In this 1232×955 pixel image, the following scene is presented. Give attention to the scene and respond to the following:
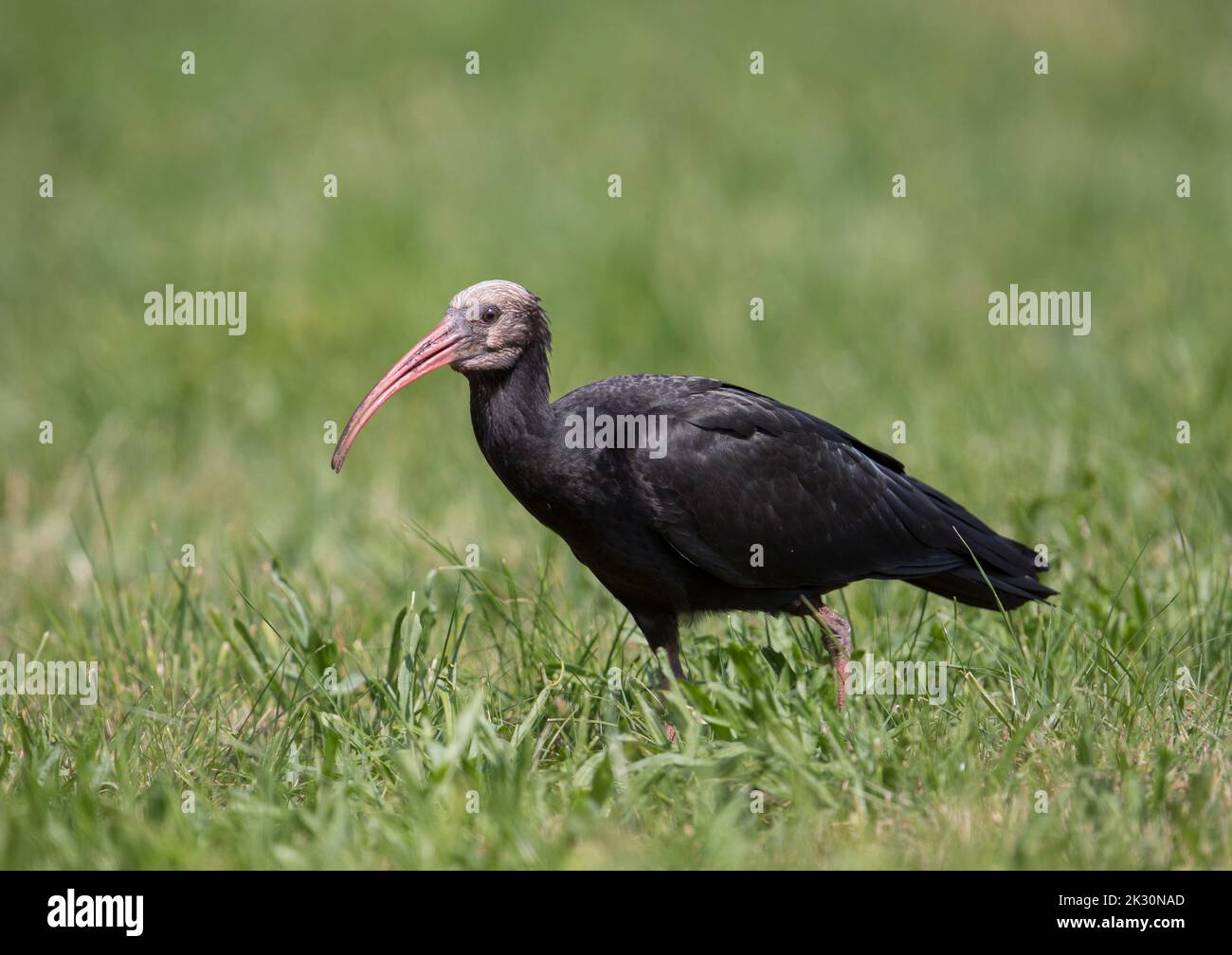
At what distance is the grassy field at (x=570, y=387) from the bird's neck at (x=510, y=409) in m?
0.58

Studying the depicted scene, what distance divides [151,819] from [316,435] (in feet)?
16.0

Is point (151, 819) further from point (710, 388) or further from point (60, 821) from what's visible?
point (710, 388)

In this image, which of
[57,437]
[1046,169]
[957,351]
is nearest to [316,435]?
[57,437]

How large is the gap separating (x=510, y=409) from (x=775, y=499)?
96 centimetres

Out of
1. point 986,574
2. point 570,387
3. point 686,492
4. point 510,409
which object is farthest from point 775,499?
point 570,387

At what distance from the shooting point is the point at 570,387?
8797 millimetres

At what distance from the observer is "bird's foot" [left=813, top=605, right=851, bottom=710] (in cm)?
464

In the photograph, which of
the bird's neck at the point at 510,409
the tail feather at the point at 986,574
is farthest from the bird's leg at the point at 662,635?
the tail feather at the point at 986,574

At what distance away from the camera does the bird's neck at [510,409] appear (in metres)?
4.52

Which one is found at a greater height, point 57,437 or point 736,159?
point 736,159

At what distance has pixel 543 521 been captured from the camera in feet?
15.3

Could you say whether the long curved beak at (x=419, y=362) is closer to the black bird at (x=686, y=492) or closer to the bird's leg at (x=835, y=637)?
the black bird at (x=686, y=492)
